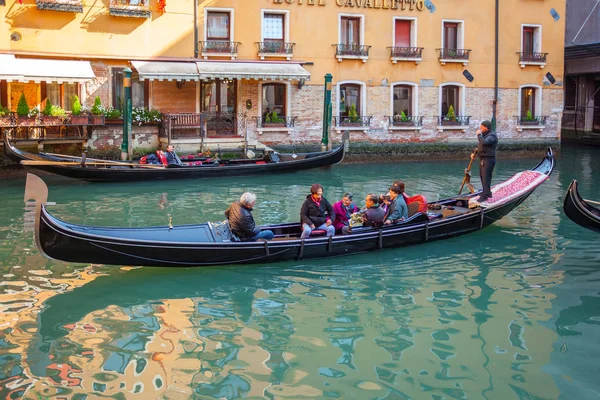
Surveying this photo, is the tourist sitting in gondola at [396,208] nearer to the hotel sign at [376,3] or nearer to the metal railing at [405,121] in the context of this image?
the hotel sign at [376,3]

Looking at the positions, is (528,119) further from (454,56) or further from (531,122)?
(454,56)

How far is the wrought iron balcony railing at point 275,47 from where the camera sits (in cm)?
1638

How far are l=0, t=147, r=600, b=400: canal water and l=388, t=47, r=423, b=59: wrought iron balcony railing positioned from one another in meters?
9.17

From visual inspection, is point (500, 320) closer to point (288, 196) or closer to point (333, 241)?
point (333, 241)

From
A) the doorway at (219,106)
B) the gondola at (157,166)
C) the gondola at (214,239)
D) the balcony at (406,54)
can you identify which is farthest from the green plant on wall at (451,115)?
the gondola at (214,239)

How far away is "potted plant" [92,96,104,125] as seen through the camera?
14313 millimetres

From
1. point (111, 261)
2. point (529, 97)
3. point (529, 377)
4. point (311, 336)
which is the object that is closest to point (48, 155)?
point (111, 261)

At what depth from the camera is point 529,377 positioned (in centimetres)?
458

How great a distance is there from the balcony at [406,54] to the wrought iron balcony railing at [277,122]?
2.86m

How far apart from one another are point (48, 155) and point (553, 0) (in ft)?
42.9

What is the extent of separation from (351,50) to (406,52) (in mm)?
1412

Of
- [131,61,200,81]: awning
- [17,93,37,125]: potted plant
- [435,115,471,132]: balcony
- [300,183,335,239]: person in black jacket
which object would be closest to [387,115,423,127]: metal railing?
[435,115,471,132]: balcony

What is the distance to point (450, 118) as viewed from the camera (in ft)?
59.6

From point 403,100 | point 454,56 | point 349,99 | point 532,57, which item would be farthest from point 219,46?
point 532,57
